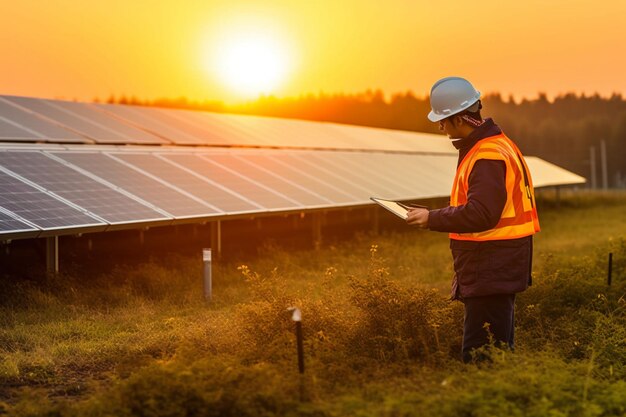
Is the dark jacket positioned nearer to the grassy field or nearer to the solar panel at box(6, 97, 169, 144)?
the grassy field

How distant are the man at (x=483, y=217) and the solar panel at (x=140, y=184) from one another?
9000 millimetres

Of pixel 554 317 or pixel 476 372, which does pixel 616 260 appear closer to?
pixel 554 317

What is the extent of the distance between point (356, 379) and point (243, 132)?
70.0 feet

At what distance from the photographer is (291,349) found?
7762 mm

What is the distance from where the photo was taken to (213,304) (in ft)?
41.5

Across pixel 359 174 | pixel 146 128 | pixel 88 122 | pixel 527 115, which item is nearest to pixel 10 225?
pixel 88 122

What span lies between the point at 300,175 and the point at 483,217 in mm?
16271

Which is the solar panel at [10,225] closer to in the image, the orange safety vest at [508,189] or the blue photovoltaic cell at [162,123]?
the orange safety vest at [508,189]

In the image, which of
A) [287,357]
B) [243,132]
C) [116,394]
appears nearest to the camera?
[116,394]

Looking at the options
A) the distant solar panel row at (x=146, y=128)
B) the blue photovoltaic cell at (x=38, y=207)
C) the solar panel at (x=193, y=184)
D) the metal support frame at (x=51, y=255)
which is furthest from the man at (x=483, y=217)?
the distant solar panel row at (x=146, y=128)

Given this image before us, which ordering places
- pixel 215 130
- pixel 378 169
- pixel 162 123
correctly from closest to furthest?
pixel 162 123
pixel 215 130
pixel 378 169

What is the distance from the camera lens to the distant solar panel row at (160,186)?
43.5 ft

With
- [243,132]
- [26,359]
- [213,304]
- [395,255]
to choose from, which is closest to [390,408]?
[26,359]

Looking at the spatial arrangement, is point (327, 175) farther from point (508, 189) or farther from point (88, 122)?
point (508, 189)
